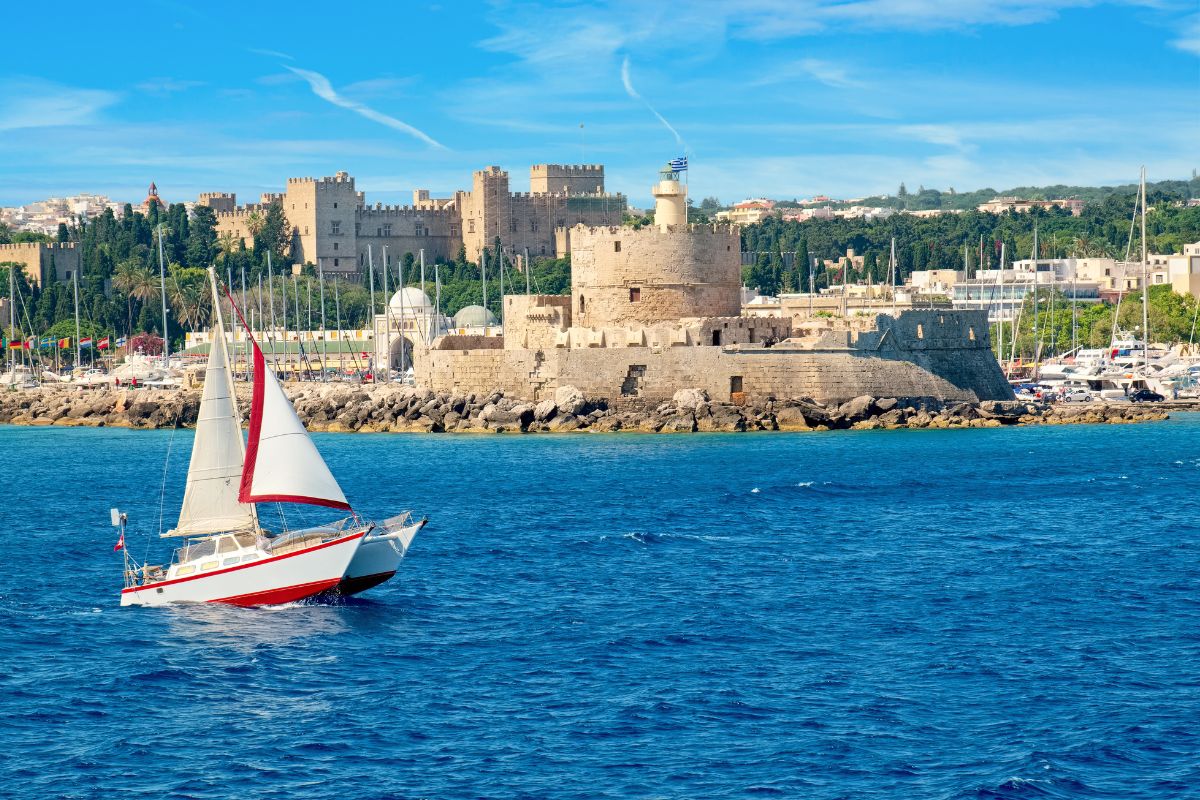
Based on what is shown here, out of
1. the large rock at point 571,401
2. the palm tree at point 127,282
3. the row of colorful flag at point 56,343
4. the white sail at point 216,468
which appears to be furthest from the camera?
the palm tree at point 127,282

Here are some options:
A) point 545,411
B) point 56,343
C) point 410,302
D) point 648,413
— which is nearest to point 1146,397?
point 648,413

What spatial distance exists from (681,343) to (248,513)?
2780cm

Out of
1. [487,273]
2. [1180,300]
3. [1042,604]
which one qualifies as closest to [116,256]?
[487,273]

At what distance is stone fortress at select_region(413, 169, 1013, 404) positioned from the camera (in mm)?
52094

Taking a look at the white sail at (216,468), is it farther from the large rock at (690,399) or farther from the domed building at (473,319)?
the domed building at (473,319)

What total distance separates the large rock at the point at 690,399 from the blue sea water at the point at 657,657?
44.3 feet

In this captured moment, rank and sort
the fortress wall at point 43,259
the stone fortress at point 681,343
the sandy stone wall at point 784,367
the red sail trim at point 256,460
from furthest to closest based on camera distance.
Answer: the fortress wall at point 43,259
the stone fortress at point 681,343
the sandy stone wall at point 784,367
the red sail trim at point 256,460

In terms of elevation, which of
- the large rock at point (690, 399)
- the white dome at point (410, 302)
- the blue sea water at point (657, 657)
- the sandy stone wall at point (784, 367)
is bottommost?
the blue sea water at point (657, 657)

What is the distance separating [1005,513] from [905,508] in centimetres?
184

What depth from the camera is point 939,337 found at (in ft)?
177

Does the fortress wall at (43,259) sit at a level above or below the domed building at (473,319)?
above

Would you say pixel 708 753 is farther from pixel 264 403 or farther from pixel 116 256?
pixel 116 256

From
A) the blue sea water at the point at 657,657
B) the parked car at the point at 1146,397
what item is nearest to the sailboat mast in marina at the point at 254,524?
the blue sea water at the point at 657,657

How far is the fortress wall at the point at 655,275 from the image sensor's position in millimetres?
54188
